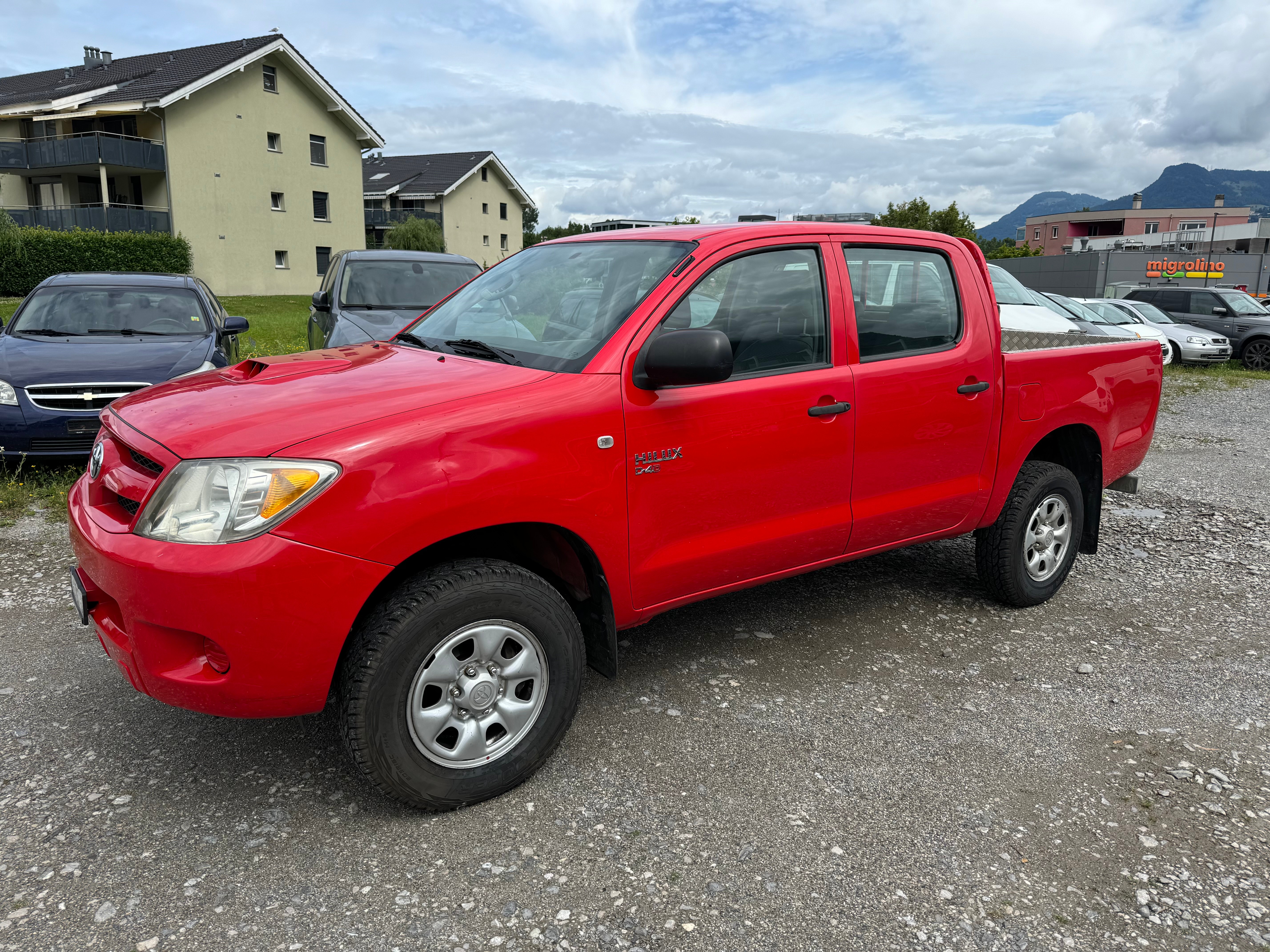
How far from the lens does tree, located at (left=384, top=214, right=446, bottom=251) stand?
4438 cm

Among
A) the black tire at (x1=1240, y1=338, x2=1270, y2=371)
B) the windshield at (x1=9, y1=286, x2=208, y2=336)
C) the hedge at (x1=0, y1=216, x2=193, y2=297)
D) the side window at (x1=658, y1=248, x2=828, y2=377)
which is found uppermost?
the hedge at (x1=0, y1=216, x2=193, y2=297)

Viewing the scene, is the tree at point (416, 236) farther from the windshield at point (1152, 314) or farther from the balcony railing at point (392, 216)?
the windshield at point (1152, 314)

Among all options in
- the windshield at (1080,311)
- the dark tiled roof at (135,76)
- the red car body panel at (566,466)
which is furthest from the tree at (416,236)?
the red car body panel at (566,466)

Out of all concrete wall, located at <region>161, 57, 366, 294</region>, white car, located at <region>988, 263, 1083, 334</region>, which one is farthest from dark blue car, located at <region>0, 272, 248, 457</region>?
concrete wall, located at <region>161, 57, 366, 294</region>

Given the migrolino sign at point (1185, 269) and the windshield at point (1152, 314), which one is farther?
the migrolino sign at point (1185, 269)

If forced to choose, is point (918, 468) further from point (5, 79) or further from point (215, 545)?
point (5, 79)

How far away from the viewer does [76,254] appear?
2905 cm

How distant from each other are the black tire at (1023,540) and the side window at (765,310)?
1528 millimetres

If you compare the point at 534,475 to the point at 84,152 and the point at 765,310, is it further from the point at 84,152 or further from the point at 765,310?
the point at 84,152

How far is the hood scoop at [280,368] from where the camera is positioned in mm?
3256

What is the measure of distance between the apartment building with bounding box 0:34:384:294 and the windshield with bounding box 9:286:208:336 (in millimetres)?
27702

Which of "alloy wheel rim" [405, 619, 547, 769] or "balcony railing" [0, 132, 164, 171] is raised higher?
"balcony railing" [0, 132, 164, 171]

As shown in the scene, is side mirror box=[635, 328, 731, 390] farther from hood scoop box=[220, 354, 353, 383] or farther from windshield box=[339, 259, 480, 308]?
windshield box=[339, 259, 480, 308]

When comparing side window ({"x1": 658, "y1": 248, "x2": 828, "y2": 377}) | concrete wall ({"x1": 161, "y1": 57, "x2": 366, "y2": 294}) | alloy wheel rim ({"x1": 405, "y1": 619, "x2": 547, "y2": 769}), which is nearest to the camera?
alloy wheel rim ({"x1": 405, "y1": 619, "x2": 547, "y2": 769})
